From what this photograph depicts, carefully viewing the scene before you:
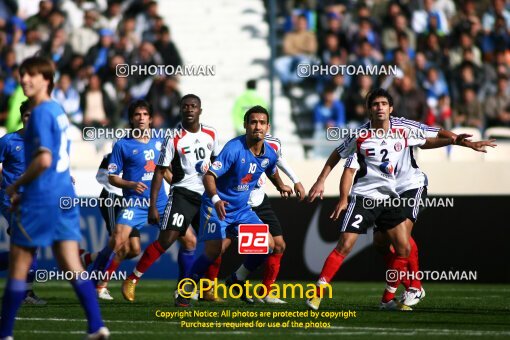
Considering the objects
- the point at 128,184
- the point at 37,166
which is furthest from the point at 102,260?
the point at 37,166

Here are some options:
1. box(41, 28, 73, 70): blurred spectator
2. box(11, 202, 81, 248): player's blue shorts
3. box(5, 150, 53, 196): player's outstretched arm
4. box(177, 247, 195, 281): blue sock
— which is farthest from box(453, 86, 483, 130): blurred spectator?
box(5, 150, 53, 196): player's outstretched arm

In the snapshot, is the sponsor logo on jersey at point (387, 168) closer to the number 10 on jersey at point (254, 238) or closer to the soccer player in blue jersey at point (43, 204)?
the number 10 on jersey at point (254, 238)

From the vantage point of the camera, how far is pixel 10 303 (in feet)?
29.5

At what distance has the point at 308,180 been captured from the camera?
1894 centimetres

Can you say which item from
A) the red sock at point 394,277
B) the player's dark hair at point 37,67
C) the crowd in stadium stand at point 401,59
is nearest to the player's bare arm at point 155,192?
the red sock at point 394,277

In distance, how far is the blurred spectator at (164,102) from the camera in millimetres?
20906

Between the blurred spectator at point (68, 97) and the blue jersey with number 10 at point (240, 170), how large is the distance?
26.5 feet

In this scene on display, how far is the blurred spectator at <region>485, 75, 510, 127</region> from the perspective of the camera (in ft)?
71.6

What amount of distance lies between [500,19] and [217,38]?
5.80 m

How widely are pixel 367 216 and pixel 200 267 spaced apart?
2024mm

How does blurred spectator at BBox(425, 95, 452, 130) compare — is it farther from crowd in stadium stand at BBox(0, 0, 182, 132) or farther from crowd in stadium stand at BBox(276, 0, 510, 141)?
crowd in stadium stand at BBox(0, 0, 182, 132)

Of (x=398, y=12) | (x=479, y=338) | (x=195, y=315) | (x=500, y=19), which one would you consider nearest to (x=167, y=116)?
(x=398, y=12)

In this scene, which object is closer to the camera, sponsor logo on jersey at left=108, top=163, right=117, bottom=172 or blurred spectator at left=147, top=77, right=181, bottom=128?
sponsor logo on jersey at left=108, top=163, right=117, bottom=172

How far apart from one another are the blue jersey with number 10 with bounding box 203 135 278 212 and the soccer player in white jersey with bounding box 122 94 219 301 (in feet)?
1.14
